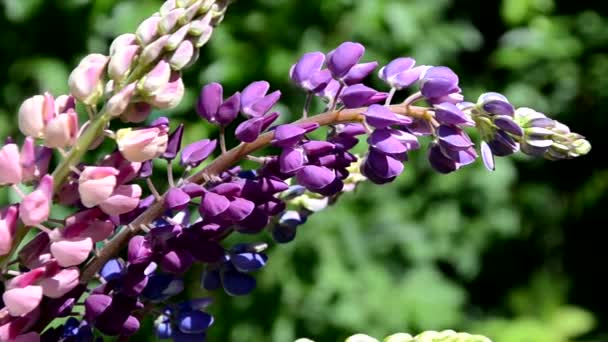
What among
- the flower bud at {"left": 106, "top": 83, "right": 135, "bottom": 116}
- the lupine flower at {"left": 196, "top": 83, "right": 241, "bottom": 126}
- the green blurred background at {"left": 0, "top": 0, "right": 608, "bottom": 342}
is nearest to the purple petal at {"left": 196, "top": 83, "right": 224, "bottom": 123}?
the lupine flower at {"left": 196, "top": 83, "right": 241, "bottom": 126}

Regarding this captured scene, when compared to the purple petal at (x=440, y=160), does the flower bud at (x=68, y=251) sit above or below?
below

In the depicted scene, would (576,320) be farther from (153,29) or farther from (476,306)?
(153,29)

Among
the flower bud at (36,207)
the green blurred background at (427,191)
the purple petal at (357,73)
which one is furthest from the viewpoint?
the green blurred background at (427,191)

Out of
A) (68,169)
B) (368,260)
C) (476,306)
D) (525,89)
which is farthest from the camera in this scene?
(476,306)

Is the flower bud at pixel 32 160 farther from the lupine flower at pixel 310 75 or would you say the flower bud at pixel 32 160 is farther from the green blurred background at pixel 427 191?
the green blurred background at pixel 427 191

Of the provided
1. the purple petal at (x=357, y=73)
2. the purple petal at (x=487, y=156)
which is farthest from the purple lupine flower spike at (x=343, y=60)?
the purple petal at (x=487, y=156)

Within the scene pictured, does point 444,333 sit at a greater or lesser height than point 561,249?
greater

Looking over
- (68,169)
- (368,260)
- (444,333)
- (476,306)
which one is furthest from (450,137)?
(476,306)
